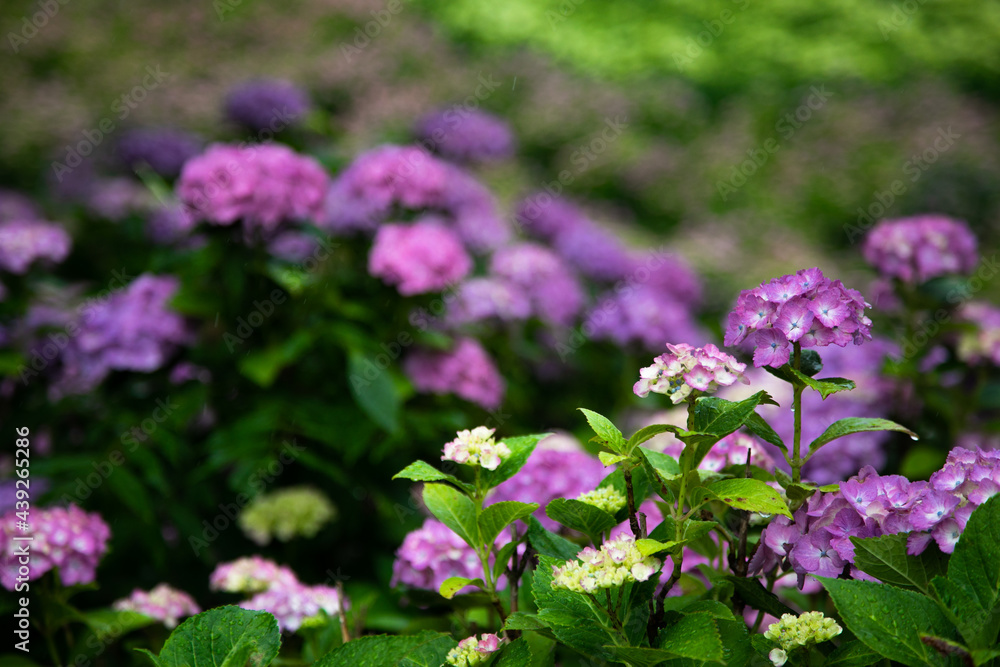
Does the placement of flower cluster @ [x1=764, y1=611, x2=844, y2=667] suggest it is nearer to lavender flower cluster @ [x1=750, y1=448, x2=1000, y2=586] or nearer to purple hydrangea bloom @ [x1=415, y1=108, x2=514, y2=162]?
lavender flower cluster @ [x1=750, y1=448, x2=1000, y2=586]

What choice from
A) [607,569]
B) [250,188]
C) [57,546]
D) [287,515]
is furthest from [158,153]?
[607,569]

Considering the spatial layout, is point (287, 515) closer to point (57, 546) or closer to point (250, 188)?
point (57, 546)

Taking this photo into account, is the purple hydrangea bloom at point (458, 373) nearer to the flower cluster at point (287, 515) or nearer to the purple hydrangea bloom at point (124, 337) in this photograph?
the flower cluster at point (287, 515)

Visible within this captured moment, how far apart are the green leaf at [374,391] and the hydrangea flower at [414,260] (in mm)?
277

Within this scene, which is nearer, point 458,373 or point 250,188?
point 250,188

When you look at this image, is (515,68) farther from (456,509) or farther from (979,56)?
(456,509)

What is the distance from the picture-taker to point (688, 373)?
0.87 meters

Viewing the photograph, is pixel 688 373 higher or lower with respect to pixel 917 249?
higher

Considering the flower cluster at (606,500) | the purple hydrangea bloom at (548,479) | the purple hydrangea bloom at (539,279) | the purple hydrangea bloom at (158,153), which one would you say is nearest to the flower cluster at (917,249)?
the purple hydrangea bloom at (548,479)

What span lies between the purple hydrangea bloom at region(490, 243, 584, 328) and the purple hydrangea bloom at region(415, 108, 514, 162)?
1.66 feet

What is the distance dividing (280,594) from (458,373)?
3.92 ft

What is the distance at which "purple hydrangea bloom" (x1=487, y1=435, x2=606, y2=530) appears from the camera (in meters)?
1.55

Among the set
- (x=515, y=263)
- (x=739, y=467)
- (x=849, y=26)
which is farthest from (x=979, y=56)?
(x=739, y=467)

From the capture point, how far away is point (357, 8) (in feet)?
25.6
